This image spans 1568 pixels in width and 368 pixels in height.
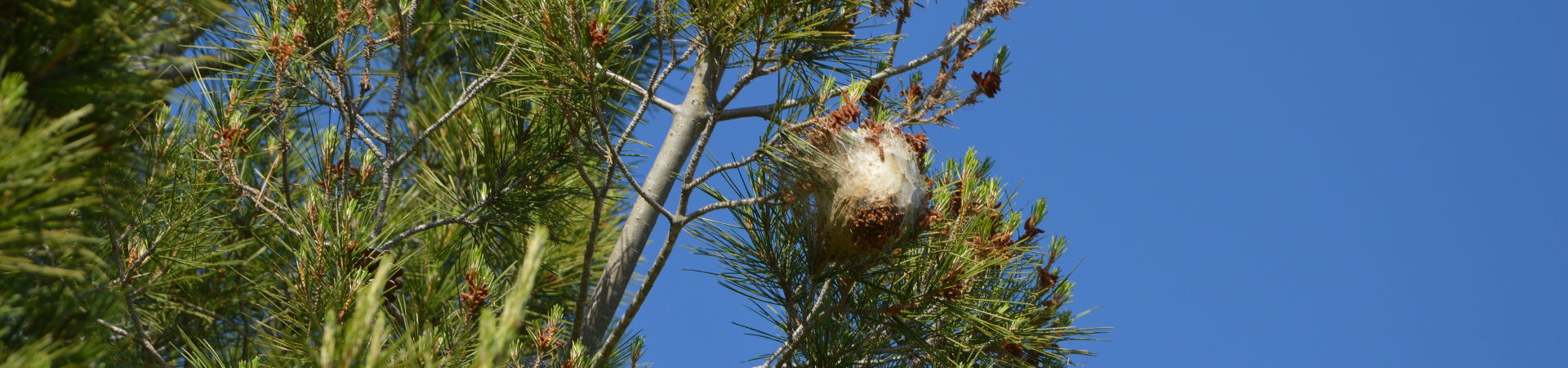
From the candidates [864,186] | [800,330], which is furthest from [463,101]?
[864,186]

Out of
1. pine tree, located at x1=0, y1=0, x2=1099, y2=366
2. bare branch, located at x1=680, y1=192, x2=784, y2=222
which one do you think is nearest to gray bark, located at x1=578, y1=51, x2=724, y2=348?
pine tree, located at x1=0, y1=0, x2=1099, y2=366

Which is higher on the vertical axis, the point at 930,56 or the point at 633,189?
the point at 930,56

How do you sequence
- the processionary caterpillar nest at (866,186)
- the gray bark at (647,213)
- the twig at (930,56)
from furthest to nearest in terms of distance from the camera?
the gray bark at (647,213) → the twig at (930,56) → the processionary caterpillar nest at (866,186)

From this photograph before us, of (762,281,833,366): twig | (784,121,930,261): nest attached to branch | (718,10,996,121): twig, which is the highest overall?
(718,10,996,121): twig

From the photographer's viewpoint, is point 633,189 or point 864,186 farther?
point 633,189

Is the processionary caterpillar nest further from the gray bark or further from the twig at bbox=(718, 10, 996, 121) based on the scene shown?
the gray bark

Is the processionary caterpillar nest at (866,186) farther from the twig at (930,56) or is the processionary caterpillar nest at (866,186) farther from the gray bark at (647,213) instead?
the gray bark at (647,213)

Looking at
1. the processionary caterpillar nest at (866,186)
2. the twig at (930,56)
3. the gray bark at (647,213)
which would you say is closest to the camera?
the processionary caterpillar nest at (866,186)

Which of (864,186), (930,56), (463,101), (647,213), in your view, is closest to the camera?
(864,186)

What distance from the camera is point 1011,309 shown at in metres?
2.95

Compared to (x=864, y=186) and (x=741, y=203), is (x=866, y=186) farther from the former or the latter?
(x=741, y=203)

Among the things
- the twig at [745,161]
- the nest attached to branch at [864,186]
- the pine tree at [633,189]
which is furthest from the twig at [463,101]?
the nest attached to branch at [864,186]

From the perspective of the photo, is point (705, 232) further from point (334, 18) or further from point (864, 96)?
point (334, 18)

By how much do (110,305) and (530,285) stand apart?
560mm
